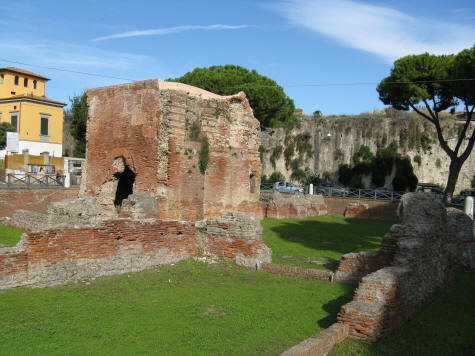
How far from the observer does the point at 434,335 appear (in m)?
5.62

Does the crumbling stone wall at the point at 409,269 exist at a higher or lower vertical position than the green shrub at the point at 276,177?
lower

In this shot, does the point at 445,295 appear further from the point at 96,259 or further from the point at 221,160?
the point at 221,160

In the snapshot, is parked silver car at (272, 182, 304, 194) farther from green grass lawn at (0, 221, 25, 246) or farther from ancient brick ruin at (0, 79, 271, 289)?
green grass lawn at (0, 221, 25, 246)

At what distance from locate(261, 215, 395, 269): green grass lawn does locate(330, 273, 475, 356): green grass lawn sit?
112 inches

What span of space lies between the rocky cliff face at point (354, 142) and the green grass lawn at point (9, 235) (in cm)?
2532

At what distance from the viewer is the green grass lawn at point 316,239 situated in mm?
10523

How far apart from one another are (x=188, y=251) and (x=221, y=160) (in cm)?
435

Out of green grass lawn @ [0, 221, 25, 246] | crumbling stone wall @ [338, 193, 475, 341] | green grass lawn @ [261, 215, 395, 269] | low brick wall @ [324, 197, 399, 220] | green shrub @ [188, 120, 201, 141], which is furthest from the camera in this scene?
low brick wall @ [324, 197, 399, 220]

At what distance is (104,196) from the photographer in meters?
13.9

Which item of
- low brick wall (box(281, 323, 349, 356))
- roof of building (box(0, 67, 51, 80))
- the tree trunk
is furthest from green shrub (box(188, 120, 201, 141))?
roof of building (box(0, 67, 51, 80))

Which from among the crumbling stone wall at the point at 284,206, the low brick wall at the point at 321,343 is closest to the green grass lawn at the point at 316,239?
the crumbling stone wall at the point at 284,206

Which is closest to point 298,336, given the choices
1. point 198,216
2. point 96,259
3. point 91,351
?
point 91,351

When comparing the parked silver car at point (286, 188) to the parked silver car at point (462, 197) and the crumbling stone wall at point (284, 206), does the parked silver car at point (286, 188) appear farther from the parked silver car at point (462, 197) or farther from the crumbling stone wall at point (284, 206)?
the parked silver car at point (462, 197)

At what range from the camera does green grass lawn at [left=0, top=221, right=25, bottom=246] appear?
9672mm
